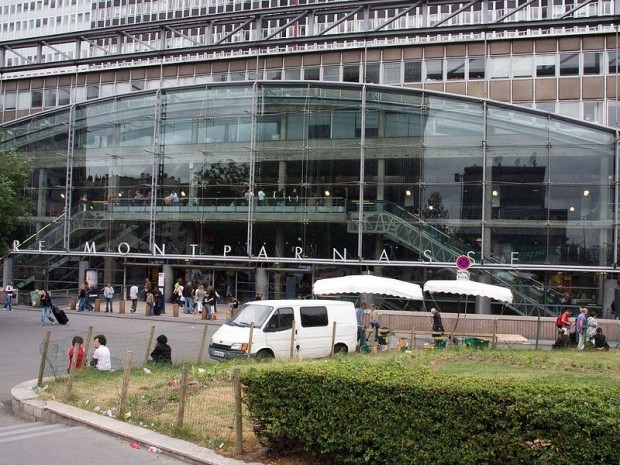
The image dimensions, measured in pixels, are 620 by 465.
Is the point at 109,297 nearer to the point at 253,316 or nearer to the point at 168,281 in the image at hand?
the point at 168,281

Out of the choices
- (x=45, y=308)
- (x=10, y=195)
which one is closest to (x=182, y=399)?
(x=45, y=308)

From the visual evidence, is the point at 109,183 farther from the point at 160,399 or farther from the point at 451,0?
the point at 160,399

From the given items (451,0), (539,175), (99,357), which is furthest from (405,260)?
(99,357)

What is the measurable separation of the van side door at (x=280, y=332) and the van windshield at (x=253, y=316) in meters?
0.18

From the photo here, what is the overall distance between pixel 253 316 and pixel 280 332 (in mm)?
825

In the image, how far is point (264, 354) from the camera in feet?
53.6

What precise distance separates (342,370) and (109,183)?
108 feet

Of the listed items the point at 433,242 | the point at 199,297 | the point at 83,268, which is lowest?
the point at 199,297

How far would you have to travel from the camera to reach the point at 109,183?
3775 cm

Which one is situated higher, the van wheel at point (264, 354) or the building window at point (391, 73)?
the building window at point (391, 73)

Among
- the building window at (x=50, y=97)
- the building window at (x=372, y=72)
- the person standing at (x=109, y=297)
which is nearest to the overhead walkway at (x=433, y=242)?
the building window at (x=372, y=72)

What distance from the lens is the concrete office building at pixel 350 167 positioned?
99.7 ft

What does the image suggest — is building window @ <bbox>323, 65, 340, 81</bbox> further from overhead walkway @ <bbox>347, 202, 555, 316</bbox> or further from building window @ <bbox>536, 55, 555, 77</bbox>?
overhead walkway @ <bbox>347, 202, 555, 316</bbox>

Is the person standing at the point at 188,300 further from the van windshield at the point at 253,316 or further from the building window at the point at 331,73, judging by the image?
the building window at the point at 331,73
